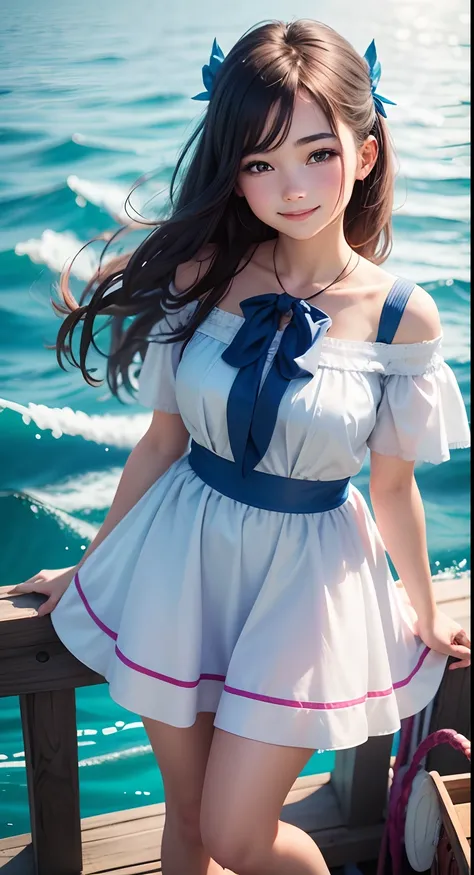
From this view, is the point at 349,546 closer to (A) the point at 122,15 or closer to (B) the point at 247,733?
(B) the point at 247,733

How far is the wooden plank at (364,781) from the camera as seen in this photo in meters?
2.03

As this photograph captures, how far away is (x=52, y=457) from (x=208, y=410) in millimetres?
2477

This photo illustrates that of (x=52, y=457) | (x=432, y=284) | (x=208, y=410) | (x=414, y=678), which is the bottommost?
(x=52, y=457)

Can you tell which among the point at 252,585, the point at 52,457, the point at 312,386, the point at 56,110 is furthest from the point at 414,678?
the point at 56,110

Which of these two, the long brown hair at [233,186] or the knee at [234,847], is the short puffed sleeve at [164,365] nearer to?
the long brown hair at [233,186]

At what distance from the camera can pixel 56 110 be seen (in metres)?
4.29

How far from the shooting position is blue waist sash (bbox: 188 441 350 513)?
1.61 meters

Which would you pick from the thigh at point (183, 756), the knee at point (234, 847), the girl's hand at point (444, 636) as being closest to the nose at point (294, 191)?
the girl's hand at point (444, 636)

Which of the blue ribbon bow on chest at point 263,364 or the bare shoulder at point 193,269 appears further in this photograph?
the bare shoulder at point 193,269

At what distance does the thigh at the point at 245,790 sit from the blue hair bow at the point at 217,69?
1170 millimetres

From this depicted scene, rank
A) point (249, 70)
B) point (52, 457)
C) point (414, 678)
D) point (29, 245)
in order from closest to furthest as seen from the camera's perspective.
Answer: point (249, 70) < point (414, 678) < point (52, 457) < point (29, 245)

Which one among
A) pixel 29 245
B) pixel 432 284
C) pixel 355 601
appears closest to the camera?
pixel 355 601

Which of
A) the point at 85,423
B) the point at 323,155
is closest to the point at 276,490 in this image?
the point at 323,155

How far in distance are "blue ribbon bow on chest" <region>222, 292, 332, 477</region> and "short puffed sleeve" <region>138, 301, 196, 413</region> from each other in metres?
0.17
